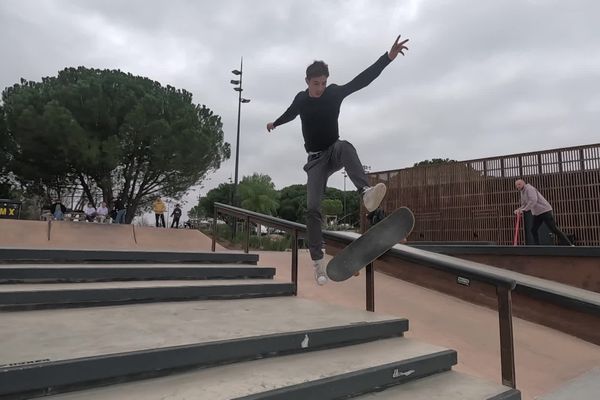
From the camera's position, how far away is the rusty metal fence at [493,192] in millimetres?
11141

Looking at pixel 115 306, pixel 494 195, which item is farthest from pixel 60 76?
pixel 115 306

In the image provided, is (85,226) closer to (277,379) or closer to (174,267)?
(174,267)

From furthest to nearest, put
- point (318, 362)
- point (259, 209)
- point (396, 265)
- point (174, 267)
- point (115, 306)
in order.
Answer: point (259, 209) < point (396, 265) < point (174, 267) < point (115, 306) < point (318, 362)

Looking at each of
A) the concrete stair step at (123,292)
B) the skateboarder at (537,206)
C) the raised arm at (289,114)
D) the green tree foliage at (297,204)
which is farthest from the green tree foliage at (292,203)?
the raised arm at (289,114)

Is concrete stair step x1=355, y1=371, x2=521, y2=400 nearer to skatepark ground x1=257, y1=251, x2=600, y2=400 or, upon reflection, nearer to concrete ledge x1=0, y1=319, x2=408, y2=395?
concrete ledge x1=0, y1=319, x2=408, y2=395

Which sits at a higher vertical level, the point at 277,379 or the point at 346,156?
the point at 346,156

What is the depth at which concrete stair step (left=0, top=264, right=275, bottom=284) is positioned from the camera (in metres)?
3.55

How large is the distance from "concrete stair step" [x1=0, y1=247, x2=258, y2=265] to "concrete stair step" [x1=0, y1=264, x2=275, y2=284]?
12 cm

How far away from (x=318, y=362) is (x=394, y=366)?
476 mm

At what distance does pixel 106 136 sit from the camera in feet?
80.3

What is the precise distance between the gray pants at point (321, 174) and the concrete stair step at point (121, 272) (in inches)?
44.0

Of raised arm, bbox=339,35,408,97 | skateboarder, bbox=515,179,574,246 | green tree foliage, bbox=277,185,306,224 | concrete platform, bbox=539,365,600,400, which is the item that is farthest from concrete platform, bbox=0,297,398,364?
green tree foliage, bbox=277,185,306,224

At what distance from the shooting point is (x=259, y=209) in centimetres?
3419

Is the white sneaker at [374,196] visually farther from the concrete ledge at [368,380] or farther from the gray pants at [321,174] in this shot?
the concrete ledge at [368,380]
